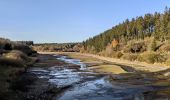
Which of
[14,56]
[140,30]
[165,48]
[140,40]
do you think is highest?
[140,30]

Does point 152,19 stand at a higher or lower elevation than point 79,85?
higher

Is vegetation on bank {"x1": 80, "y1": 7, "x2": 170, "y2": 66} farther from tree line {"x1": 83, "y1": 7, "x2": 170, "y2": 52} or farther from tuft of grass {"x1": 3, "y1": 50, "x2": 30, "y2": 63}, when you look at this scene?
tuft of grass {"x1": 3, "y1": 50, "x2": 30, "y2": 63}

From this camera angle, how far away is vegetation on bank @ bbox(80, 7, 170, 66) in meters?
102

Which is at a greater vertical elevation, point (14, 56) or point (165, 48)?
point (165, 48)

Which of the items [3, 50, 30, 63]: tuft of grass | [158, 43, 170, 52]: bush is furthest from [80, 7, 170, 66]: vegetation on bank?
[3, 50, 30, 63]: tuft of grass

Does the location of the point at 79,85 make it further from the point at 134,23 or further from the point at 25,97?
the point at 134,23

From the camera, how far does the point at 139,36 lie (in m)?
163

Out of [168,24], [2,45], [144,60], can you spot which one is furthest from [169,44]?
[2,45]

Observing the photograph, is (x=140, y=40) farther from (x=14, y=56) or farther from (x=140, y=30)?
(x=14, y=56)

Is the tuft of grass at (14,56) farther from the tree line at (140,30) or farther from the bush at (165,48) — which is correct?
the tree line at (140,30)

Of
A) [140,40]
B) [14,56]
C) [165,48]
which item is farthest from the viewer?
[140,40]

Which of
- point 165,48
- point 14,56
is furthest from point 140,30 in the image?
point 14,56

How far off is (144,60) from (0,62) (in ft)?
154

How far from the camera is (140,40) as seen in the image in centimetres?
15200
